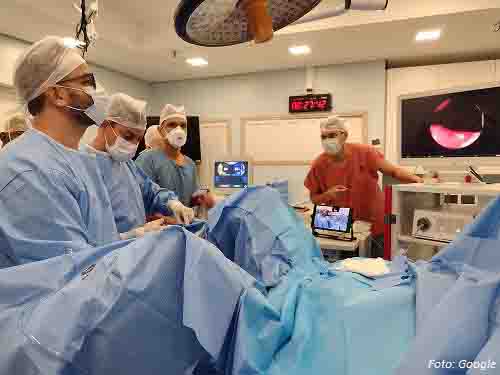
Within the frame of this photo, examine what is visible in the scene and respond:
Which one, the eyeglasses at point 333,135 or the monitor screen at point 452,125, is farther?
the eyeglasses at point 333,135

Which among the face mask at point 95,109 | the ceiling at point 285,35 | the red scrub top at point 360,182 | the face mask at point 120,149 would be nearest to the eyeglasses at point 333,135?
the red scrub top at point 360,182

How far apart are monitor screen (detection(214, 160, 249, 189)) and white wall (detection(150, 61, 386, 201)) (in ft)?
3.99

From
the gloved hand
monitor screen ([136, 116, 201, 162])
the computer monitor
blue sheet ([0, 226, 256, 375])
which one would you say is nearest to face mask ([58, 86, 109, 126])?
the gloved hand

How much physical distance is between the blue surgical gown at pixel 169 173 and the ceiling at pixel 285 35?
1.09 m

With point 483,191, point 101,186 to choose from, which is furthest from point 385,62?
point 101,186

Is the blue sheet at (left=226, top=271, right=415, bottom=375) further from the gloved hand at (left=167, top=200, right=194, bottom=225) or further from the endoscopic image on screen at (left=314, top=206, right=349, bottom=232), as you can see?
the endoscopic image on screen at (left=314, top=206, right=349, bottom=232)

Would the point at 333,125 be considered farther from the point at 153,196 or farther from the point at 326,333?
the point at 326,333

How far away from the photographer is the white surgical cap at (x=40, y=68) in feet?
3.59

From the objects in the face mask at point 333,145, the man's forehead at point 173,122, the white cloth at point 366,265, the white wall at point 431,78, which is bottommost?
the white cloth at point 366,265

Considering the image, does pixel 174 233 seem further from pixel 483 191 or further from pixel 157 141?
pixel 157 141

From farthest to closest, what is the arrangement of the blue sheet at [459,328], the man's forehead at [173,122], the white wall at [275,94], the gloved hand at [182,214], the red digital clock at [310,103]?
the red digital clock at [310,103], the white wall at [275,94], the man's forehead at [173,122], the gloved hand at [182,214], the blue sheet at [459,328]

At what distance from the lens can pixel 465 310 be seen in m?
0.51

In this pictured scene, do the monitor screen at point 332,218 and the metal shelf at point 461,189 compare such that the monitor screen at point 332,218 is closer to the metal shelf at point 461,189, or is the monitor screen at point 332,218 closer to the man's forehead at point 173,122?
the metal shelf at point 461,189

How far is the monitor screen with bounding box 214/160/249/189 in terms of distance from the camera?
3152mm
